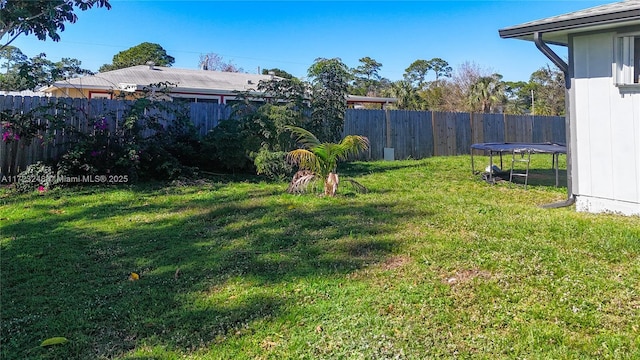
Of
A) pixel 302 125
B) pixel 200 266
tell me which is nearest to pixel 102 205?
pixel 200 266

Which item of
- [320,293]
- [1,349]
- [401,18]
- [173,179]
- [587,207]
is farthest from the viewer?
[401,18]

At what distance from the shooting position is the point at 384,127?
12523 millimetres

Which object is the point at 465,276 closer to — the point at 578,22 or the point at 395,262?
the point at 395,262

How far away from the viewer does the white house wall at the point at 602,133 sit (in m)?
5.04

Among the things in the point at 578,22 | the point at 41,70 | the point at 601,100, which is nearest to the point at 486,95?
the point at 601,100

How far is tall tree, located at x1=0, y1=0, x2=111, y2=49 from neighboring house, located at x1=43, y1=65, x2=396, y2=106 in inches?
282

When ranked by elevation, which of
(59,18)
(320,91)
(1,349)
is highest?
(59,18)

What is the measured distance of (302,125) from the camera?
840 centimetres

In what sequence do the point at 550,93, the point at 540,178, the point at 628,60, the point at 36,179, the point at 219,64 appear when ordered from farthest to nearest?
the point at 219,64
the point at 550,93
the point at 540,178
the point at 36,179
the point at 628,60

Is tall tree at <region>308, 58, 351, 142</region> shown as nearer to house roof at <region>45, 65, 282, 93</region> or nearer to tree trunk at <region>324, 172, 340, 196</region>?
tree trunk at <region>324, 172, 340, 196</region>

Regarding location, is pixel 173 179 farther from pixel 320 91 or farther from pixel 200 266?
pixel 200 266

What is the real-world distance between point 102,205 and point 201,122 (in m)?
3.99

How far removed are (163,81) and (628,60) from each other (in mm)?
14241

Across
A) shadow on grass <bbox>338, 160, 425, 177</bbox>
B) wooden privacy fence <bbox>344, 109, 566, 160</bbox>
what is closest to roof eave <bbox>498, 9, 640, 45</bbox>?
shadow on grass <bbox>338, 160, 425, 177</bbox>
